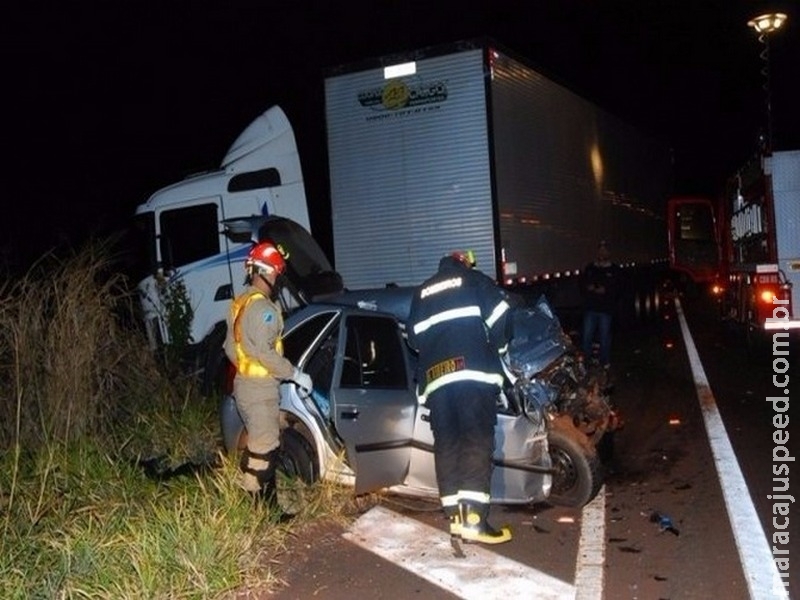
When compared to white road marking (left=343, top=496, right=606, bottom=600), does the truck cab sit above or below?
above

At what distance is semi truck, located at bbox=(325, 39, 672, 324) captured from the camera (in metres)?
10.4

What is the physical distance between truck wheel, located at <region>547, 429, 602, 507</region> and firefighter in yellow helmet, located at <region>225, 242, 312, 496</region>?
1.82 metres

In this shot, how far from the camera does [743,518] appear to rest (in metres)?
5.82

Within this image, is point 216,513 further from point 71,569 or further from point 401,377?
point 401,377

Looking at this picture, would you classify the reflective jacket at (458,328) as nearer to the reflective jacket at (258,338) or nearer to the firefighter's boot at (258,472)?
the reflective jacket at (258,338)

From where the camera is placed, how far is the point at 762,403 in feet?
31.1

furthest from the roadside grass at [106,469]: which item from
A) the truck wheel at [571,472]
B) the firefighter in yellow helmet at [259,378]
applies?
the truck wheel at [571,472]

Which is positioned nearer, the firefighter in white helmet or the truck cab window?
the firefighter in white helmet

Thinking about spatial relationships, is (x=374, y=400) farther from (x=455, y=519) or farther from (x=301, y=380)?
(x=455, y=519)

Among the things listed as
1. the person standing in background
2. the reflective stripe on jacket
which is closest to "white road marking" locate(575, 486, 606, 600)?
the reflective stripe on jacket

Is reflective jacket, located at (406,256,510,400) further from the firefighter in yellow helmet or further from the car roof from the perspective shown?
the firefighter in yellow helmet

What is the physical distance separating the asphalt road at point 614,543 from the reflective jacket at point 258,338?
1132mm

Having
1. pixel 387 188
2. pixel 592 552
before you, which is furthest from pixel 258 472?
pixel 387 188

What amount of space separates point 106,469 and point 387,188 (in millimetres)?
5580
